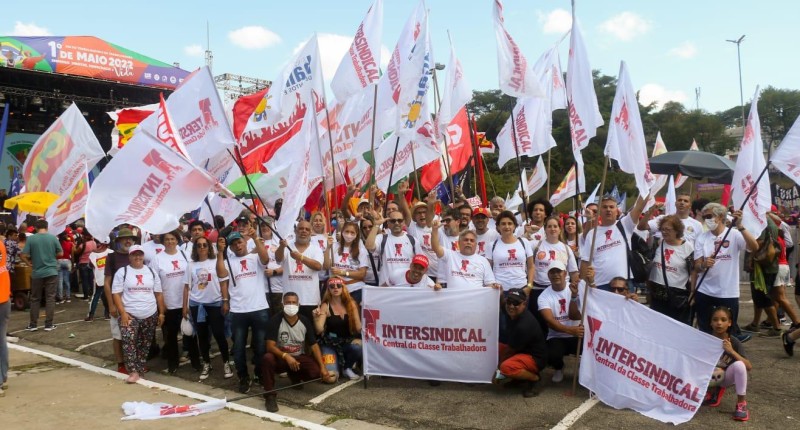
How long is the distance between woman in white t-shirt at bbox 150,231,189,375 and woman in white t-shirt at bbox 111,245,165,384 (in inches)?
4.3

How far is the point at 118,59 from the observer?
27734mm

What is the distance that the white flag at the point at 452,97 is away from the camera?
30.1ft

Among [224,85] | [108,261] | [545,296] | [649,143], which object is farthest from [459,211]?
[649,143]

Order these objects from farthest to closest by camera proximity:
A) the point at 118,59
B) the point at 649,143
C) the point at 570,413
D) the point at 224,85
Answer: the point at 649,143 → the point at 224,85 → the point at 118,59 → the point at 570,413

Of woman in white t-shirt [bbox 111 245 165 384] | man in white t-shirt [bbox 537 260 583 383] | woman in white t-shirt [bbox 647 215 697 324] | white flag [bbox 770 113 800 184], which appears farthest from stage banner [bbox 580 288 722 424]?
woman in white t-shirt [bbox 111 245 165 384]

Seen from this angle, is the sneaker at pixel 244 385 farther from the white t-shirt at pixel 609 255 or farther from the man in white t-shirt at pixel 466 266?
the white t-shirt at pixel 609 255

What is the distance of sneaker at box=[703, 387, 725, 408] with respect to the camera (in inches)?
231

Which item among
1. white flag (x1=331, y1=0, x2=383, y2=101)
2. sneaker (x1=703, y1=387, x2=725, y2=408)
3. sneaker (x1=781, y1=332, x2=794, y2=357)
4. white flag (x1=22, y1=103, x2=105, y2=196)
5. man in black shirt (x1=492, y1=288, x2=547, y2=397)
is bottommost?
sneaker (x1=703, y1=387, x2=725, y2=408)

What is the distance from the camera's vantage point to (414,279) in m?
7.23

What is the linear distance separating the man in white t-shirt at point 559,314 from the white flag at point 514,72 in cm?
234

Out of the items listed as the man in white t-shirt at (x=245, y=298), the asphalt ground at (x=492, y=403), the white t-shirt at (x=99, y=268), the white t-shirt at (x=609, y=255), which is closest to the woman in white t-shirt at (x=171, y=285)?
the asphalt ground at (x=492, y=403)

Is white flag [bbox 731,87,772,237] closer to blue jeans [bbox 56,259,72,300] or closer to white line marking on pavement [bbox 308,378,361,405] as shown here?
white line marking on pavement [bbox 308,378,361,405]

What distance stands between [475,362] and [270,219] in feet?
10.3

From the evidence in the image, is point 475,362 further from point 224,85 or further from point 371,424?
point 224,85
